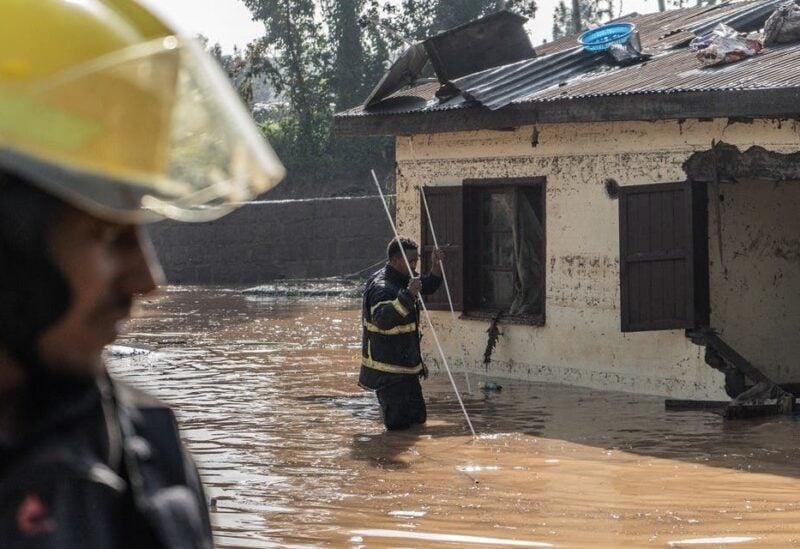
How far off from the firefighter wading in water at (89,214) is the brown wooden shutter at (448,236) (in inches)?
541

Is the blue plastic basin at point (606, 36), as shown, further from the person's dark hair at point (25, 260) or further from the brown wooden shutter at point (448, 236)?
the person's dark hair at point (25, 260)

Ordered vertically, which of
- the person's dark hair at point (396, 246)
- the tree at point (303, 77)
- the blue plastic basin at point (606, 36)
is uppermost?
the tree at point (303, 77)

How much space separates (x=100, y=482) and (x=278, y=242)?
94.5 feet

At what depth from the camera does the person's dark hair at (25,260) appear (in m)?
1.05

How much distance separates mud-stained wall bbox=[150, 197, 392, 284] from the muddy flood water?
12.8 metres

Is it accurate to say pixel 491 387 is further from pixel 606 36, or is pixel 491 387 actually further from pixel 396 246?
pixel 606 36

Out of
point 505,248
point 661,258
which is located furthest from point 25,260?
point 505,248

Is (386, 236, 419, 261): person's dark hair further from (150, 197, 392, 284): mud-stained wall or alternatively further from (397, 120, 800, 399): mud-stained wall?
(150, 197, 392, 284): mud-stained wall

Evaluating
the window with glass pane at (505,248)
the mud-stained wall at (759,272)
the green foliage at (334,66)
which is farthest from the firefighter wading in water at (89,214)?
the green foliage at (334,66)

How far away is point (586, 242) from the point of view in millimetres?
13719

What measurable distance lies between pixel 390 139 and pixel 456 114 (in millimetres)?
22976

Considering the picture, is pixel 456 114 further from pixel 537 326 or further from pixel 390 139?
pixel 390 139

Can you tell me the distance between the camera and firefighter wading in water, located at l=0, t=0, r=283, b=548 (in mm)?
1058

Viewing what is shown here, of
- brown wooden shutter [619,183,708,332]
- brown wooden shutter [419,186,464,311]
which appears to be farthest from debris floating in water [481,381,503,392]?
brown wooden shutter [619,183,708,332]
